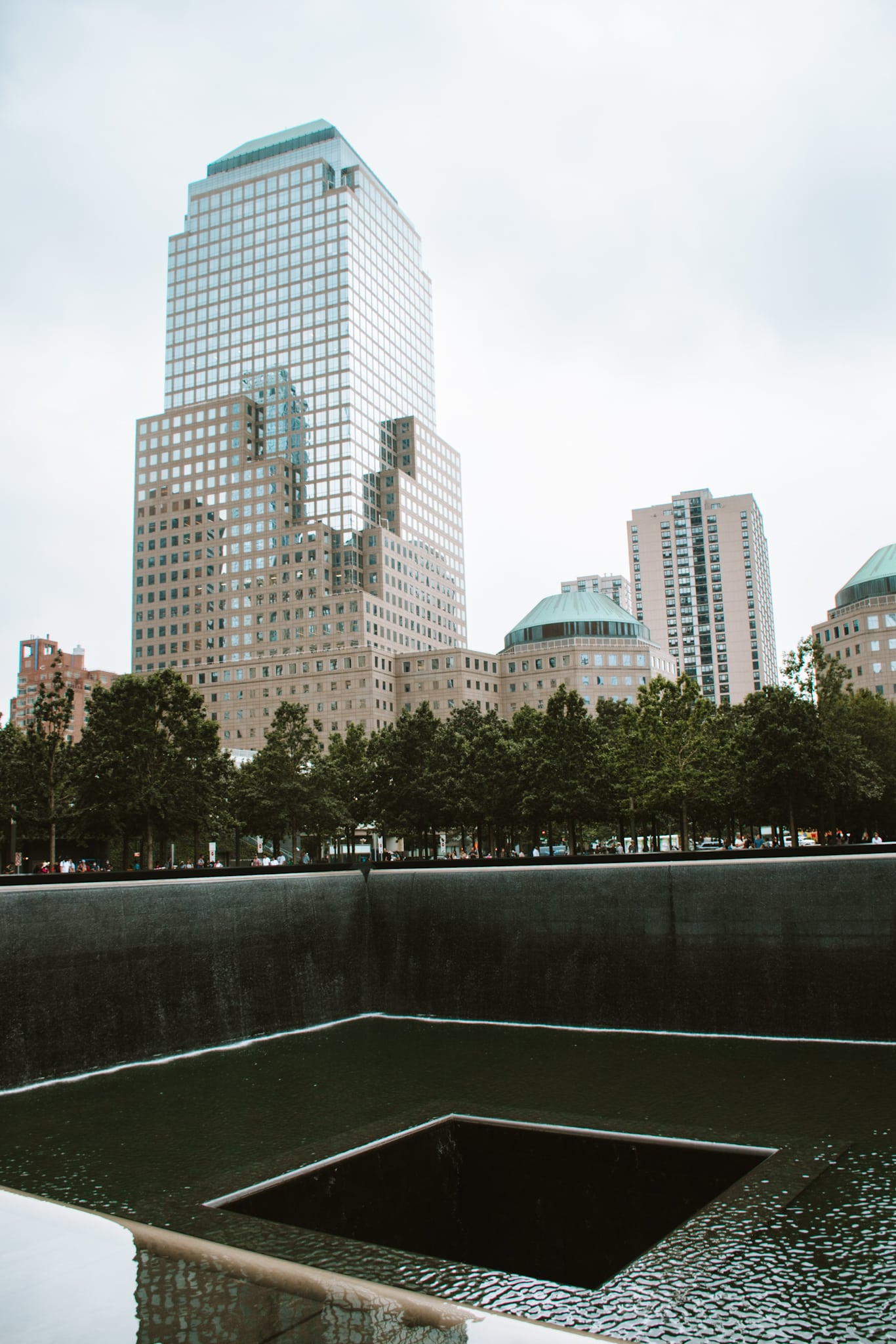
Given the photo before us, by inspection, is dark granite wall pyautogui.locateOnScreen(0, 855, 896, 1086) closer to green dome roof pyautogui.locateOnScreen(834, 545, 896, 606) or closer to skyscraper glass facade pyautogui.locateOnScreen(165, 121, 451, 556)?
green dome roof pyautogui.locateOnScreen(834, 545, 896, 606)

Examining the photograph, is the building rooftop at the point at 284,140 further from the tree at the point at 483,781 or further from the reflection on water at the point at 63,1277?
the reflection on water at the point at 63,1277

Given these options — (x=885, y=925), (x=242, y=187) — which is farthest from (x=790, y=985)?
(x=242, y=187)

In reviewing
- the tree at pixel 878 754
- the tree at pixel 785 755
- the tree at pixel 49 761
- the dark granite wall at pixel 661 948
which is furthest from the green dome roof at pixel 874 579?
the dark granite wall at pixel 661 948

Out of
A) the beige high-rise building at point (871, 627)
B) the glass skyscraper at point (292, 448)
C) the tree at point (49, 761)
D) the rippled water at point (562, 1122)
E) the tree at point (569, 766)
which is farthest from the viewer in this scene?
the glass skyscraper at point (292, 448)

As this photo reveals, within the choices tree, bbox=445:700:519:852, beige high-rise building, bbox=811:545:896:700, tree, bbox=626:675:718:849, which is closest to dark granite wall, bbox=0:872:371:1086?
tree, bbox=626:675:718:849

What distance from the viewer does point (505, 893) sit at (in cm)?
2064

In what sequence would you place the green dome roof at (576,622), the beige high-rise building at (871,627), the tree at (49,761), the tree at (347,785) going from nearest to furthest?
1. the tree at (49,761)
2. the tree at (347,785)
3. the beige high-rise building at (871,627)
4. the green dome roof at (576,622)

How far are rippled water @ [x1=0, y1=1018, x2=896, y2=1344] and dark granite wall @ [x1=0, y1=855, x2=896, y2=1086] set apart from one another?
74 centimetres

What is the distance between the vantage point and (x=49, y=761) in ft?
154

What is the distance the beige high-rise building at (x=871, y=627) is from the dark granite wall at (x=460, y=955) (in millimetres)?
106752

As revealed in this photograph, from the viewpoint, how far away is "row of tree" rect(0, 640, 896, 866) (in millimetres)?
50062

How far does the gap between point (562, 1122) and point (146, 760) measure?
4322 cm

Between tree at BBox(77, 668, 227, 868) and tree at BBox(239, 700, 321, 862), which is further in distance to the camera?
tree at BBox(239, 700, 321, 862)

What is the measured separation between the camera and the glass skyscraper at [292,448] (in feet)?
517
